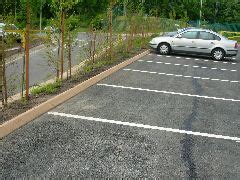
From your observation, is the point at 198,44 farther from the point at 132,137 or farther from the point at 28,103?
the point at 132,137

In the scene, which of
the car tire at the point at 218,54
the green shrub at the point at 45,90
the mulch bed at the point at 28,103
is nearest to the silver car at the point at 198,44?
the car tire at the point at 218,54

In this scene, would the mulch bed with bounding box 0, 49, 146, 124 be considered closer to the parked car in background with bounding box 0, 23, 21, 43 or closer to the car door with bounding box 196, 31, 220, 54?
the parked car in background with bounding box 0, 23, 21, 43

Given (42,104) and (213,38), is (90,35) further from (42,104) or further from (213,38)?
(213,38)

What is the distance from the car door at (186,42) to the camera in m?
20.8

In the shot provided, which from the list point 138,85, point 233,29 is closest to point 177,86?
point 138,85

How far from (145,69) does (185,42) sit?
651cm

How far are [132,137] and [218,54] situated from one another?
15.3m

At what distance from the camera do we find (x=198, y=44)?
20.8 metres

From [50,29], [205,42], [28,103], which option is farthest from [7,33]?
[205,42]

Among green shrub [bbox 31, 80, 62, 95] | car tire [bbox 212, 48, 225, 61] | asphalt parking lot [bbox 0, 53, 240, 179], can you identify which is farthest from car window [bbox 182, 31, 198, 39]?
green shrub [bbox 31, 80, 62, 95]

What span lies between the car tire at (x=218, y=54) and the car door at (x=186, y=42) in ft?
3.97

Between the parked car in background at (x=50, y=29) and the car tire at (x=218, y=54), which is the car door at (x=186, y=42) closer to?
the car tire at (x=218, y=54)

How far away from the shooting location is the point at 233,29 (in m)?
59.7

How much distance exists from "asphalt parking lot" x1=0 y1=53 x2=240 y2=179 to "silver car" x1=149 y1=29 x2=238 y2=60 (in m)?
9.68
